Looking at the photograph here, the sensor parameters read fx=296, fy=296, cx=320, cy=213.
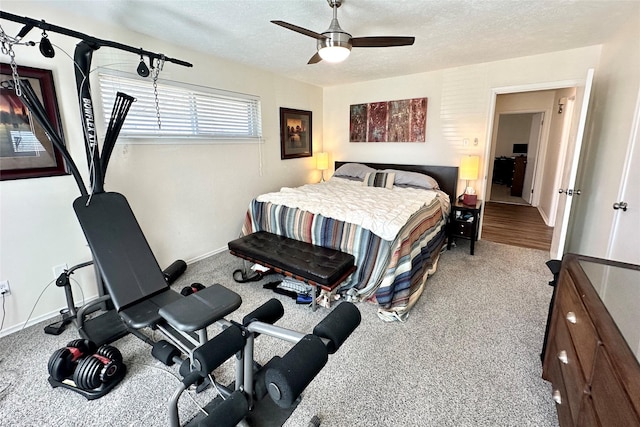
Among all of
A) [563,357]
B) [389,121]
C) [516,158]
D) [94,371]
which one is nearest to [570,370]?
[563,357]

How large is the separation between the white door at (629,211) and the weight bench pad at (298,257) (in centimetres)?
190

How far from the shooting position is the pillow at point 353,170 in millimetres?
4633

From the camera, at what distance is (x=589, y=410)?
0.98 m

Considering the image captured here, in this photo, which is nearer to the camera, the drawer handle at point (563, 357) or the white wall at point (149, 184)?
the drawer handle at point (563, 357)

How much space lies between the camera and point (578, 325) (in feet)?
3.77

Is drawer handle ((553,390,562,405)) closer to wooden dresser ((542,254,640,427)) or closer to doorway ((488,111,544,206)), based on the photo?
wooden dresser ((542,254,640,427))

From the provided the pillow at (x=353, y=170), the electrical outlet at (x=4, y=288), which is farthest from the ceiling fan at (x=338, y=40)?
the electrical outlet at (x=4, y=288)

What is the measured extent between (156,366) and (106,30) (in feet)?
9.01

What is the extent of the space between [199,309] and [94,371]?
880 millimetres

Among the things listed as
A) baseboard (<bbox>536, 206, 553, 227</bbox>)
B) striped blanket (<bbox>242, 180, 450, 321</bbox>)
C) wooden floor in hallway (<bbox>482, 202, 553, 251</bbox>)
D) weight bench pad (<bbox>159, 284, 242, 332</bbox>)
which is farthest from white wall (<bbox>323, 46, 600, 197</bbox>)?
weight bench pad (<bbox>159, 284, 242, 332</bbox>)

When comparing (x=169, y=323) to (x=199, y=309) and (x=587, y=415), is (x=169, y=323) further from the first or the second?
(x=587, y=415)

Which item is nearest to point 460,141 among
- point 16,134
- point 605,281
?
point 605,281

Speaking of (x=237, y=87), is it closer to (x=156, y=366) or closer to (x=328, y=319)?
(x=156, y=366)

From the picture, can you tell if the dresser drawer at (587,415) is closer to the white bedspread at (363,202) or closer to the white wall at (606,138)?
the white bedspread at (363,202)
